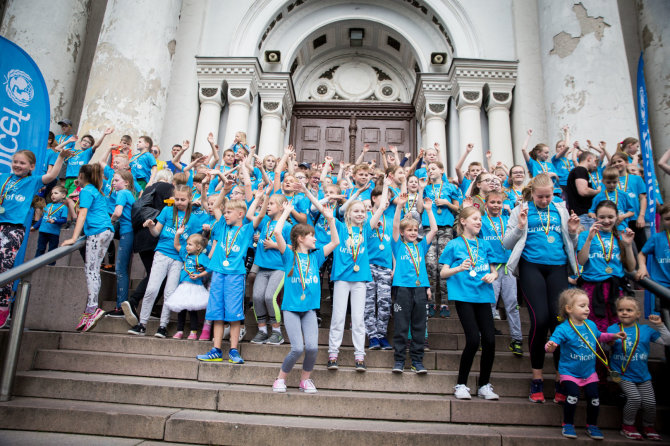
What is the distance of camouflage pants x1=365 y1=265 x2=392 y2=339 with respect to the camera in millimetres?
4910

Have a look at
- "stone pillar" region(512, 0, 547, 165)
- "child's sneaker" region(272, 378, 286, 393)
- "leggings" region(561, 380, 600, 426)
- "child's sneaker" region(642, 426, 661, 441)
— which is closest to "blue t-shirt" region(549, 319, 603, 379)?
"leggings" region(561, 380, 600, 426)

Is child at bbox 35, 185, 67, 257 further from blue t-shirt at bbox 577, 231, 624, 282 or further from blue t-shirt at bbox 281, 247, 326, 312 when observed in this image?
blue t-shirt at bbox 577, 231, 624, 282

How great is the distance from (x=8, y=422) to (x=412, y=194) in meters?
5.47

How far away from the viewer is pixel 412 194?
6520 mm

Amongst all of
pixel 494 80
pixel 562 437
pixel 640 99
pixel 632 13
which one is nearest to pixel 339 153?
pixel 494 80

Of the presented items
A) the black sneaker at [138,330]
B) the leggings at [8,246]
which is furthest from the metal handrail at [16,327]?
the black sneaker at [138,330]

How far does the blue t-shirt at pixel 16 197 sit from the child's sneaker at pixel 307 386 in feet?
13.0

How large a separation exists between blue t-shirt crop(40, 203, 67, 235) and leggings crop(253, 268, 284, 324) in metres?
3.53

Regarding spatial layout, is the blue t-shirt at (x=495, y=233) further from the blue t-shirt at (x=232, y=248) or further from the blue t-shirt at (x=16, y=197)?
the blue t-shirt at (x=16, y=197)

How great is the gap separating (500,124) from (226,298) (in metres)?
9.28

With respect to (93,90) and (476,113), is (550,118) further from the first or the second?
(93,90)

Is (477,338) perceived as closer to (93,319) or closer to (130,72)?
(93,319)

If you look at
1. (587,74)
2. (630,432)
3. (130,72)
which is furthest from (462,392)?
(130,72)

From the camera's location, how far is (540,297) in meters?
4.11
